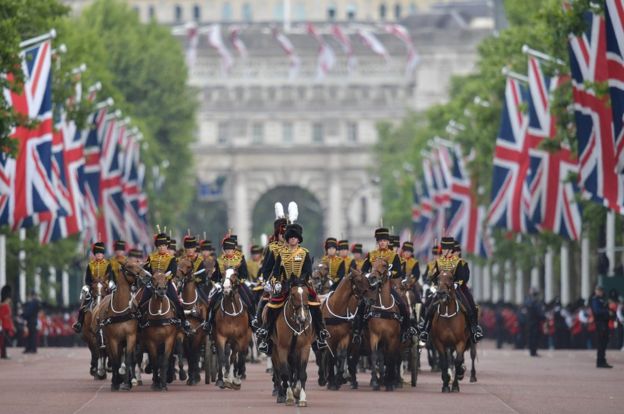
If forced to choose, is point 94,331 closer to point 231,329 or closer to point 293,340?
point 231,329

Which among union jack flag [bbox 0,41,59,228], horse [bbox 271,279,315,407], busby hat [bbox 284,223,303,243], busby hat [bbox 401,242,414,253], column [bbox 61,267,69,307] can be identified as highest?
union jack flag [bbox 0,41,59,228]

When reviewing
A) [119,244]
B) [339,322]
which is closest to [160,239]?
[339,322]

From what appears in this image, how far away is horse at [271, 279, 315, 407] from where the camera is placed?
4138 cm

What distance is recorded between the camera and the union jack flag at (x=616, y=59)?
55.8m

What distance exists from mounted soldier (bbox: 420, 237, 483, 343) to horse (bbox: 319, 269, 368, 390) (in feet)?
5.27

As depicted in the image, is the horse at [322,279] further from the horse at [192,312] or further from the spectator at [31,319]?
the spectator at [31,319]

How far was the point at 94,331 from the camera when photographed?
1950 inches

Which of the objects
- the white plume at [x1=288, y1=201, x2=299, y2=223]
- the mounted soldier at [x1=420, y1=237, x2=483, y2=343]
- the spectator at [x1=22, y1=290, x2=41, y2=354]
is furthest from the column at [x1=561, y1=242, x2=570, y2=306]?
the white plume at [x1=288, y1=201, x2=299, y2=223]

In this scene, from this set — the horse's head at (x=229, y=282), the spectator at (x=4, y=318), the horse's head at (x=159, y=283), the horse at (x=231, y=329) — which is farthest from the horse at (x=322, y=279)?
the spectator at (x=4, y=318)

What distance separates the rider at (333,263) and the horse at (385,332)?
2.15 m

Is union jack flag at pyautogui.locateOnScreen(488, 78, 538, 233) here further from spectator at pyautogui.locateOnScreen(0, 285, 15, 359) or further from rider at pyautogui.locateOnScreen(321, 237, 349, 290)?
rider at pyautogui.locateOnScreen(321, 237, 349, 290)

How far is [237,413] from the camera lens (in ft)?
127

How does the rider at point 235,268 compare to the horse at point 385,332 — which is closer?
the horse at point 385,332

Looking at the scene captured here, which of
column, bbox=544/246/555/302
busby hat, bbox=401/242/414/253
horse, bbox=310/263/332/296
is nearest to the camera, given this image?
horse, bbox=310/263/332/296
